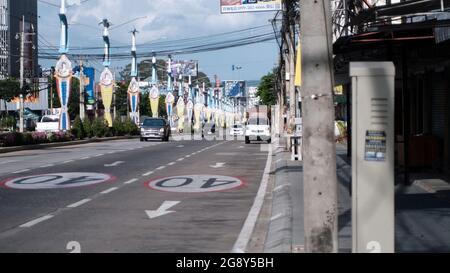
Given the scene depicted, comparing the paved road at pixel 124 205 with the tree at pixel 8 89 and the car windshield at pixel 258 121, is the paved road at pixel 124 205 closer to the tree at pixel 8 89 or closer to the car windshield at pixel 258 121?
the car windshield at pixel 258 121

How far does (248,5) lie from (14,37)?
2974 inches

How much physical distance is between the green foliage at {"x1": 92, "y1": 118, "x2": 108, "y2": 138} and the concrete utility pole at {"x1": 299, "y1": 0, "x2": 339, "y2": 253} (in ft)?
145

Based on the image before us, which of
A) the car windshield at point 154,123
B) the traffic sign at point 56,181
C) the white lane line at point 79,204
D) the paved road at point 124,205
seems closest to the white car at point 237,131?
the car windshield at point 154,123

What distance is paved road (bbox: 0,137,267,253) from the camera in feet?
33.6

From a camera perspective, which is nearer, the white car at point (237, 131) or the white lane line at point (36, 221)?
A: the white lane line at point (36, 221)

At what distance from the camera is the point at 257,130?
160 feet

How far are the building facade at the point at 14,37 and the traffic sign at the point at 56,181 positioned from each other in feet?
244

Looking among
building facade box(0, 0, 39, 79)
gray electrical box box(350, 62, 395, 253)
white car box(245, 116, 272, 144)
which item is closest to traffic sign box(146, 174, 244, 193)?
gray electrical box box(350, 62, 395, 253)

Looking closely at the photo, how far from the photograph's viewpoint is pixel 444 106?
65.3ft

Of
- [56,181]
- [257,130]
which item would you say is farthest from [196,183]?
[257,130]

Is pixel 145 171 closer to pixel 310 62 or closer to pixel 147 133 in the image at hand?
pixel 310 62

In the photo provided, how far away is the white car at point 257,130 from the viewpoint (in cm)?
4838

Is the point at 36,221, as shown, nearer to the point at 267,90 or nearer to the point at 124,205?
the point at 124,205
